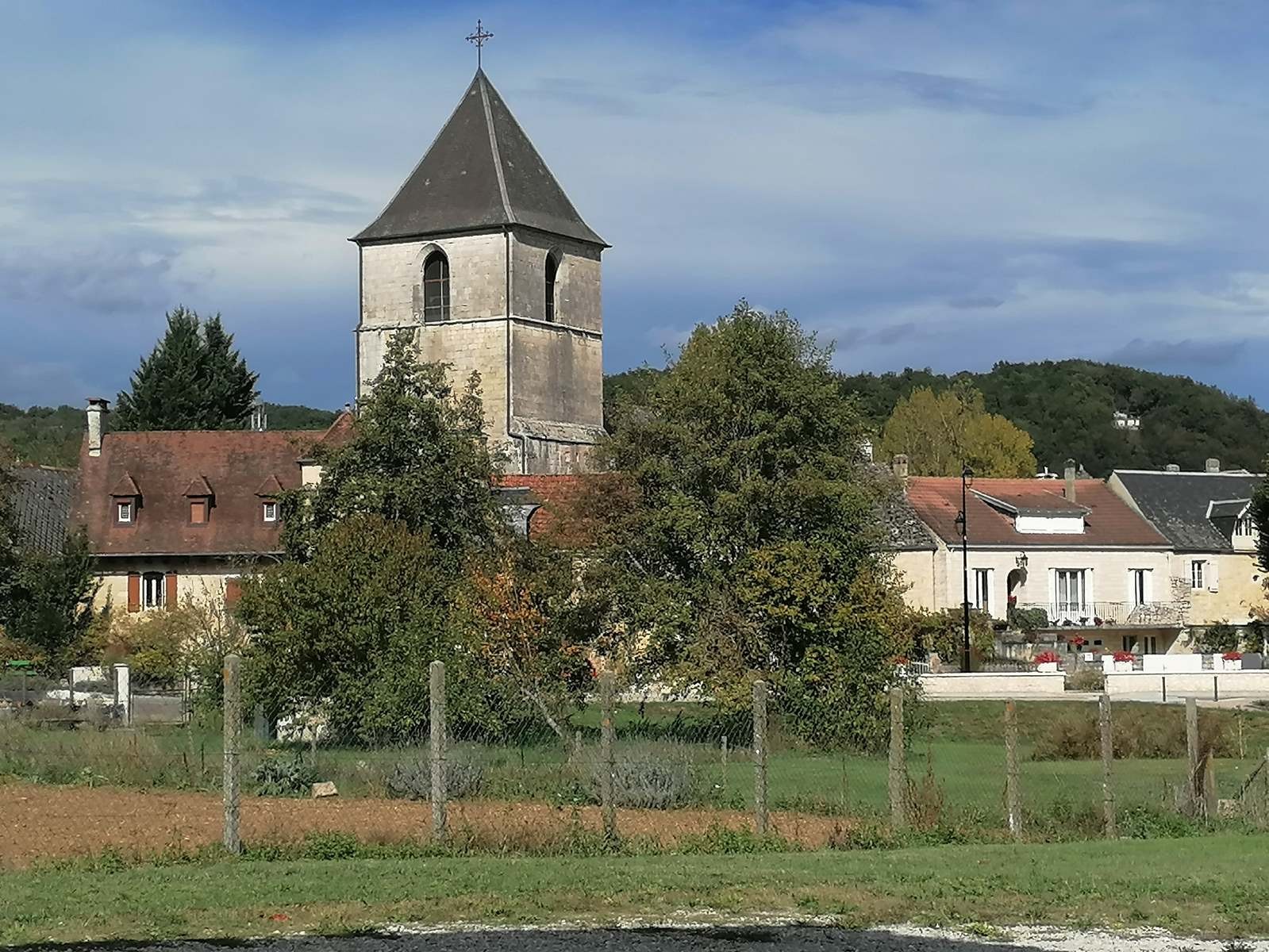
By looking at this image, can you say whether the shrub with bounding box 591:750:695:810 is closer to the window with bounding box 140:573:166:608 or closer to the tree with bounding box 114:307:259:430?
the window with bounding box 140:573:166:608

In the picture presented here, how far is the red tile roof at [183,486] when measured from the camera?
58688 millimetres

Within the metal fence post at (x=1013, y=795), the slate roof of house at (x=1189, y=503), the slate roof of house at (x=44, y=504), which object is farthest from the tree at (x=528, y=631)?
the slate roof of house at (x=1189, y=503)

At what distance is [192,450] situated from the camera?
203ft

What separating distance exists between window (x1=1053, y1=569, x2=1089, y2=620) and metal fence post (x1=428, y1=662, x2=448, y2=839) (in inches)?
2011

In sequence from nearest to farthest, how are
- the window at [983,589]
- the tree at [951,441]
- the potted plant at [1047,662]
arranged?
the potted plant at [1047,662], the window at [983,589], the tree at [951,441]

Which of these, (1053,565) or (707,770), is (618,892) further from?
(1053,565)

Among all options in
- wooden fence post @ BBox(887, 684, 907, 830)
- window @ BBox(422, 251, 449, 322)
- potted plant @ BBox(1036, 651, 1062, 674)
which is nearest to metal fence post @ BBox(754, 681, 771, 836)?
wooden fence post @ BBox(887, 684, 907, 830)

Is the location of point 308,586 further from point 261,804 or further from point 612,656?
point 261,804

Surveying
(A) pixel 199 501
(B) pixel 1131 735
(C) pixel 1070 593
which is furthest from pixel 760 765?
(C) pixel 1070 593

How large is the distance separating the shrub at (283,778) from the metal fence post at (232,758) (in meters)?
5.75

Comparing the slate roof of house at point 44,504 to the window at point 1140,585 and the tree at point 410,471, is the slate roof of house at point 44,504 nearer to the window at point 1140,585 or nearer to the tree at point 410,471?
the tree at point 410,471

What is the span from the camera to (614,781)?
17.2 meters

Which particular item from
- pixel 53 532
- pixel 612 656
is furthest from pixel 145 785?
pixel 53 532

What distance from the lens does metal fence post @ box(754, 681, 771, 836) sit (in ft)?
52.8
